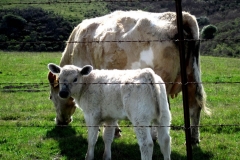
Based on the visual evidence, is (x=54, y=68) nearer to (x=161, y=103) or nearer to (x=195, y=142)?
(x=161, y=103)

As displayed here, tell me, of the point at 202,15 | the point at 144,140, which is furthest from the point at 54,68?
the point at 202,15

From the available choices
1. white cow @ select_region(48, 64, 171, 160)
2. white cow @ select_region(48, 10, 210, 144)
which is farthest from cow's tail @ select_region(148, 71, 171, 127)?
white cow @ select_region(48, 10, 210, 144)

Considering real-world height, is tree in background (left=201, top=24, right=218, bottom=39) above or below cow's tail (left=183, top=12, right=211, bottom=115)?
below

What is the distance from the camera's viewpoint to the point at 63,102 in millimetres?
9016

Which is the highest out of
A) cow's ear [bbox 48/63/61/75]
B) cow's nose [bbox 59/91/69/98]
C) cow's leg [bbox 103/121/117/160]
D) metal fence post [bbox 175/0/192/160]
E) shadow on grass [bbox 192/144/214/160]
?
metal fence post [bbox 175/0/192/160]

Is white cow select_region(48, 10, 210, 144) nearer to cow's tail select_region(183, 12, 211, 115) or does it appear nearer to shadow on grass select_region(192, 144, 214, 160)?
cow's tail select_region(183, 12, 211, 115)

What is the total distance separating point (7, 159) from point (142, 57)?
Answer: 11.6ft

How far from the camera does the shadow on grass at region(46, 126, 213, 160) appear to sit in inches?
282

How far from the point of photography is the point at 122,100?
245 inches

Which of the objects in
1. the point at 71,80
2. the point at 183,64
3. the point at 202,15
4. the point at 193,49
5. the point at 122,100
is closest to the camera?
the point at 183,64

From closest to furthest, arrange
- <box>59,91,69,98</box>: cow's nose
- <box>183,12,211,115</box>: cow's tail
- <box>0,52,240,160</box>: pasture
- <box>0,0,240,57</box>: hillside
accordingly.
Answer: <box>59,91,69,98</box>: cow's nose → <box>0,52,240,160</box>: pasture → <box>183,12,211,115</box>: cow's tail → <box>0,0,240,57</box>: hillside

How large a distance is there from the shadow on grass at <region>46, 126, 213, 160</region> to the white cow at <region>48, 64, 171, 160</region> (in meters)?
0.52

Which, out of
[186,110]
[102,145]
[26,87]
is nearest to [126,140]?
[102,145]

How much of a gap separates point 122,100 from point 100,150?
1813mm
